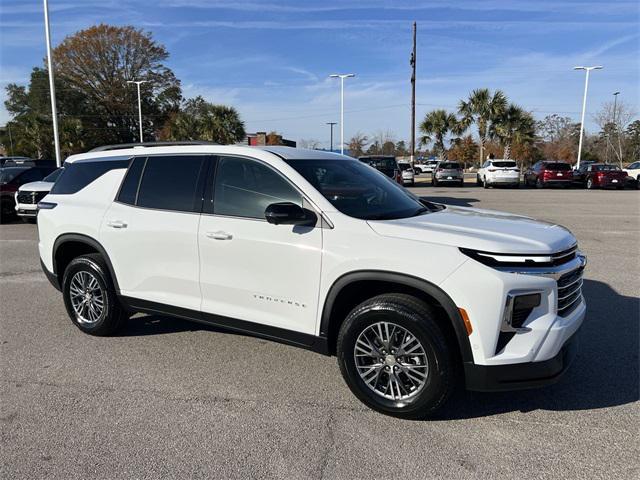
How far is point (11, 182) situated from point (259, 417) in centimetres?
1460

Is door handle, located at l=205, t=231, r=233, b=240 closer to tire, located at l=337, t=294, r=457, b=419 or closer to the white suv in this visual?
the white suv

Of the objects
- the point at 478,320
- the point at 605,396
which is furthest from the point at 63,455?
the point at 605,396

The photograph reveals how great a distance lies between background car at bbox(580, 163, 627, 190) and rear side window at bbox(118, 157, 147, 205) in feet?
94.3

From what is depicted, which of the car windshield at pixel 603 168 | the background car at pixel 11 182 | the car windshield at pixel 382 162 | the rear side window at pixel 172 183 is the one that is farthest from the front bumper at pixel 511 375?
the car windshield at pixel 603 168

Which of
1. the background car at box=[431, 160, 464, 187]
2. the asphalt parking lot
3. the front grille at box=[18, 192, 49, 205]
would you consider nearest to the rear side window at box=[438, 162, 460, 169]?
the background car at box=[431, 160, 464, 187]

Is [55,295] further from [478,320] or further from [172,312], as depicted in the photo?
[478,320]

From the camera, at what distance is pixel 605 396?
362cm

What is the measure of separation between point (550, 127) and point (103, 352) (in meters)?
68.6

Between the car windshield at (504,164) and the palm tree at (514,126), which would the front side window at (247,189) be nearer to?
A: the car windshield at (504,164)

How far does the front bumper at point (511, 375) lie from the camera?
3.02m

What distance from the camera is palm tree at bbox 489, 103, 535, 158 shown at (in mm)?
41844

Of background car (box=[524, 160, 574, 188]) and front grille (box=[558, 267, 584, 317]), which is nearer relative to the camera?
front grille (box=[558, 267, 584, 317])

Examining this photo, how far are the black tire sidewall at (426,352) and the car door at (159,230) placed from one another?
142cm

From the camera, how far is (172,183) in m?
4.39
